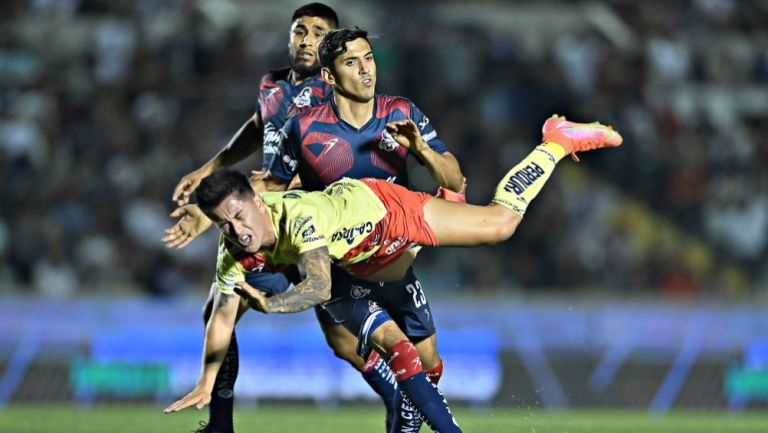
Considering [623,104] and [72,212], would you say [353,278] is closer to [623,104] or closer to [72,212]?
[72,212]

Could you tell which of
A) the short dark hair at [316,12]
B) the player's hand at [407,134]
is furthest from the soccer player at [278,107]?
the player's hand at [407,134]

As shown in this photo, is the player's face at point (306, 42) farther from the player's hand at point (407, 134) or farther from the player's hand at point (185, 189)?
the player's hand at point (407, 134)

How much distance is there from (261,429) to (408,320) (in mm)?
2837

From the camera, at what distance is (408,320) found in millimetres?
8352

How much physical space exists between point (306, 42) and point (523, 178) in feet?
5.50

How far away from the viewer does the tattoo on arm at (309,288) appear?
22.3 feet

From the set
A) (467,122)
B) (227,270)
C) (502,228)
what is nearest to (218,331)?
(227,270)

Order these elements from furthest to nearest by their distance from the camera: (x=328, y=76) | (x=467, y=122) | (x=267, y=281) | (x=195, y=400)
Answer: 1. (x=467, y=122)
2. (x=267, y=281)
3. (x=328, y=76)
4. (x=195, y=400)

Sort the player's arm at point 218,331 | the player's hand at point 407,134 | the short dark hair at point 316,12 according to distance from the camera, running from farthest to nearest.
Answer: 1. the short dark hair at point 316,12
2. the player's arm at point 218,331
3. the player's hand at point 407,134

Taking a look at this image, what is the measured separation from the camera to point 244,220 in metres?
7.00

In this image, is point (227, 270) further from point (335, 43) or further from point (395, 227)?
point (335, 43)

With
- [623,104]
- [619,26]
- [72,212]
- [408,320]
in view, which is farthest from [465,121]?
[408,320]

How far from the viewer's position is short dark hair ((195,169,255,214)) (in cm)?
695

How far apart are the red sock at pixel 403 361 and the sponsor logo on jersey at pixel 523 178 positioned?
1124mm
